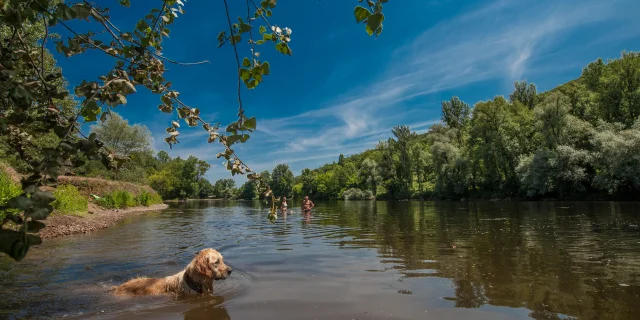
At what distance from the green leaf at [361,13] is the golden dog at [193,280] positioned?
5.48 meters

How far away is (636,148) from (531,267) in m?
35.5

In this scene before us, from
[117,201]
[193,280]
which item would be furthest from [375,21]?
[117,201]

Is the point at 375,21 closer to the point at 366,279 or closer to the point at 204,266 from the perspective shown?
the point at 204,266

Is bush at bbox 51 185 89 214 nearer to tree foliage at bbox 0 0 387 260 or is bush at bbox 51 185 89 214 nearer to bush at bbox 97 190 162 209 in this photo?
bush at bbox 97 190 162 209

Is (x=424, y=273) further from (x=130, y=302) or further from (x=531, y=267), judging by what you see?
(x=130, y=302)

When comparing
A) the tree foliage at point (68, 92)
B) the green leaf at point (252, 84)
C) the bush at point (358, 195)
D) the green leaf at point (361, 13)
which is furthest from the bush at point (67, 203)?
the bush at point (358, 195)

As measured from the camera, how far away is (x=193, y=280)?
624 cm

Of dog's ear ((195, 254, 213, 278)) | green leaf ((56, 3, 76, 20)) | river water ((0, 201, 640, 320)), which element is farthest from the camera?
dog's ear ((195, 254, 213, 278))

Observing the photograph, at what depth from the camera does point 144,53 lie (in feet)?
10.4

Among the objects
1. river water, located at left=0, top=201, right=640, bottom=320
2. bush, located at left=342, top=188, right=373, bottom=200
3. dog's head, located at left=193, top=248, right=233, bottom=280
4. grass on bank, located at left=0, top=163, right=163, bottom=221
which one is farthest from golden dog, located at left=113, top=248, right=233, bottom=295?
bush, located at left=342, top=188, right=373, bottom=200

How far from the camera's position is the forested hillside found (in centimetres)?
3503

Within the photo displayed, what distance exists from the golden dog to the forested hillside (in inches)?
1566

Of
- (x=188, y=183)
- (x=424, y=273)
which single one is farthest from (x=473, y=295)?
(x=188, y=183)

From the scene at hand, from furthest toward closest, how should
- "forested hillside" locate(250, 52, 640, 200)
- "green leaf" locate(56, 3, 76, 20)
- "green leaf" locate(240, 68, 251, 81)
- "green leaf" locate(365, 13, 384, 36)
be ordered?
1. "forested hillside" locate(250, 52, 640, 200)
2. "green leaf" locate(240, 68, 251, 81)
3. "green leaf" locate(56, 3, 76, 20)
4. "green leaf" locate(365, 13, 384, 36)
